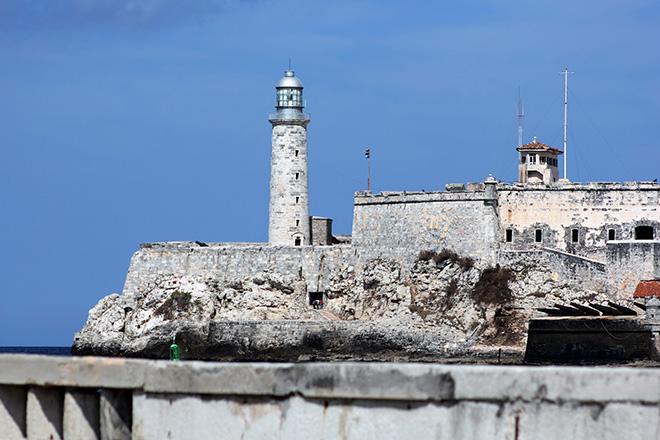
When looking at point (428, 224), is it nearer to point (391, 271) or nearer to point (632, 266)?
point (391, 271)

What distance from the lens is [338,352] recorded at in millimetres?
48469

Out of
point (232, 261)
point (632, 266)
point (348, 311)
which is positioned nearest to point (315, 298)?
point (348, 311)

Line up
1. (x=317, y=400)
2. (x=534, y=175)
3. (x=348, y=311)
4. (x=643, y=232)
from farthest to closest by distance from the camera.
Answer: (x=534, y=175)
(x=348, y=311)
(x=643, y=232)
(x=317, y=400)

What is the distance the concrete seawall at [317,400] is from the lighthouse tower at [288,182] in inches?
1758

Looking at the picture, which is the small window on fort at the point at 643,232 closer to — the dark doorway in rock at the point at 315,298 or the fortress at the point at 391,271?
the fortress at the point at 391,271

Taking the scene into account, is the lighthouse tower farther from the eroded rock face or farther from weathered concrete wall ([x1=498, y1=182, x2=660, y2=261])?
weathered concrete wall ([x1=498, y1=182, x2=660, y2=261])

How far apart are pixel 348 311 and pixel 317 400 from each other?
142ft

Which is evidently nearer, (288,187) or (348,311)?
(348,311)

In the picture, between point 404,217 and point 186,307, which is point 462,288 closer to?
point 404,217

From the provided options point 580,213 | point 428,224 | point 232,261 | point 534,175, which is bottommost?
point 232,261

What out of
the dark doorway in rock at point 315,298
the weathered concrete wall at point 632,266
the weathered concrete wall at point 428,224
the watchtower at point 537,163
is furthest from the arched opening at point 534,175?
the dark doorway in rock at point 315,298

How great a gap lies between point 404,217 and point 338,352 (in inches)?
199

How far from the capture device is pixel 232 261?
52.8 metres

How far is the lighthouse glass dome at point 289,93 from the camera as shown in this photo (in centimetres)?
5462
